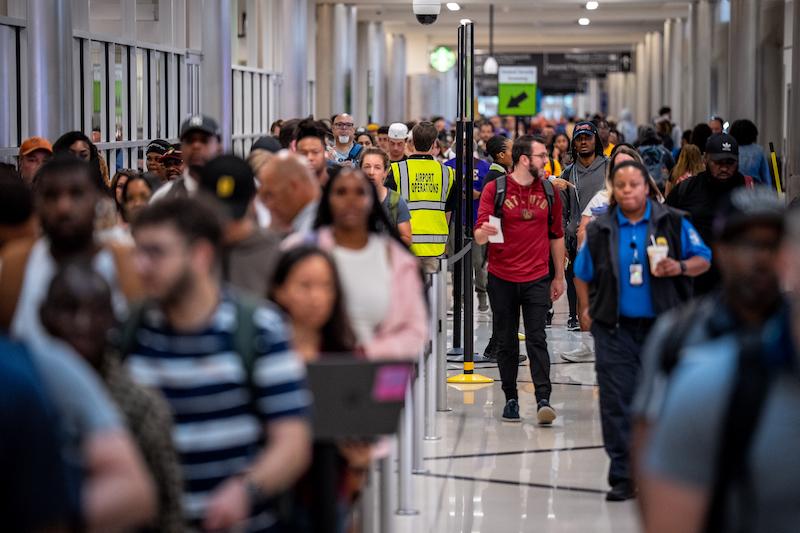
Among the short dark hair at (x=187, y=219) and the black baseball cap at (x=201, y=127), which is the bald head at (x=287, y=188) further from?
the short dark hair at (x=187, y=219)

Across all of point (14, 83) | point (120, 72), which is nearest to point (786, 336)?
point (14, 83)

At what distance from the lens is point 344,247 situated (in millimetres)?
5629

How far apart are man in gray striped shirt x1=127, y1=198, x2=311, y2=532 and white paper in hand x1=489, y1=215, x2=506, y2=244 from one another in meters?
6.14

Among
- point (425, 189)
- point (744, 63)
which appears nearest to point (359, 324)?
point (425, 189)

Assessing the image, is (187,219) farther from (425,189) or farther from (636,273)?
(425,189)

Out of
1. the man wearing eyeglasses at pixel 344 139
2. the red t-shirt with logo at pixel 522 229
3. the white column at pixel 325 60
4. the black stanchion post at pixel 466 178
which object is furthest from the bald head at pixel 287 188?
the white column at pixel 325 60

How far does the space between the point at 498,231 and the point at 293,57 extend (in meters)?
17.7

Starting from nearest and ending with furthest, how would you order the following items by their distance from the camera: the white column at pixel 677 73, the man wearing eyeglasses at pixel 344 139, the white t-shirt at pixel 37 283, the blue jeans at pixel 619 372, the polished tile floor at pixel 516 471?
the white t-shirt at pixel 37 283
the polished tile floor at pixel 516 471
the blue jeans at pixel 619 372
the man wearing eyeglasses at pixel 344 139
the white column at pixel 677 73

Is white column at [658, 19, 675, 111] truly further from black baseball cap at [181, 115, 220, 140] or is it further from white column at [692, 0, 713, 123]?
black baseball cap at [181, 115, 220, 140]

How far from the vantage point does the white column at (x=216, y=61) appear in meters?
18.1

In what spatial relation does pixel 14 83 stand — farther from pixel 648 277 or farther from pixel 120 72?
pixel 648 277

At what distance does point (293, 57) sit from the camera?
88.5 feet

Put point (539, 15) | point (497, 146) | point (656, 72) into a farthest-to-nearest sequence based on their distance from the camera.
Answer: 1. point (656, 72)
2. point (539, 15)
3. point (497, 146)

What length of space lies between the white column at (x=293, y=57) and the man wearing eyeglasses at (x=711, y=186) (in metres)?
17.8
